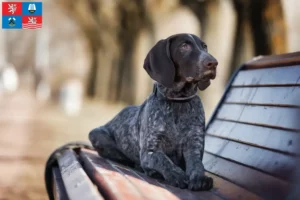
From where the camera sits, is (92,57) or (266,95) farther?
(92,57)

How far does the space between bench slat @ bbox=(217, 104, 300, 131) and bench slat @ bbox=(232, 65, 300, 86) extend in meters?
0.12

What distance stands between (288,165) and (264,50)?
3.90m

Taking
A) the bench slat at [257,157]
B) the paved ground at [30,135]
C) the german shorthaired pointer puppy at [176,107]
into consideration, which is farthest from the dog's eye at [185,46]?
the paved ground at [30,135]

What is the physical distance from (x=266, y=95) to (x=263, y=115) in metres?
0.13

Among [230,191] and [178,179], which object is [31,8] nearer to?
[178,179]

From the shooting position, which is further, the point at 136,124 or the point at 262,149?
the point at 136,124

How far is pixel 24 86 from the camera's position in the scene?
42.1ft

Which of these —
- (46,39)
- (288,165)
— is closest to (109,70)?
(46,39)

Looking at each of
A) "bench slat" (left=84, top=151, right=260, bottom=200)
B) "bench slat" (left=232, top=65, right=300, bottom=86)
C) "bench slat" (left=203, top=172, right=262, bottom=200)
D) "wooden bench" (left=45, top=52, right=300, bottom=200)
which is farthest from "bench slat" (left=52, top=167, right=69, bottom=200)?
"bench slat" (left=232, top=65, right=300, bottom=86)

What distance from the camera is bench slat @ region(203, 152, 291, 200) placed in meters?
1.42

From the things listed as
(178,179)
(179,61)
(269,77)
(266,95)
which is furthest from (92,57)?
(178,179)

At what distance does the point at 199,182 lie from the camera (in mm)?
1626

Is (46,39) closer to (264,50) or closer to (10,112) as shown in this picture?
(10,112)

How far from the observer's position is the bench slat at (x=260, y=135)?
1.57 m
